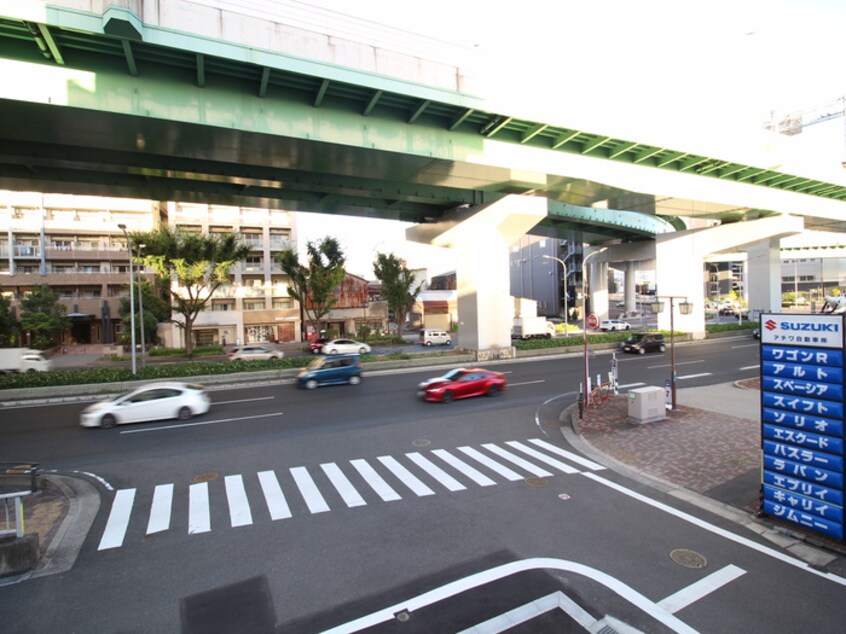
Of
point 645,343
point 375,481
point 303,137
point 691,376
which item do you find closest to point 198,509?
point 375,481

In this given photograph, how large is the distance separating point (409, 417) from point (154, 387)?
31.9 feet

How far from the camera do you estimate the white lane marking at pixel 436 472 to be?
10195 mm

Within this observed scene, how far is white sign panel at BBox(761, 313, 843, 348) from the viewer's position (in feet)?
24.4

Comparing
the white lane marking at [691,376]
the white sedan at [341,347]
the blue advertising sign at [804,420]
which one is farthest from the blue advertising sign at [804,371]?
the white sedan at [341,347]

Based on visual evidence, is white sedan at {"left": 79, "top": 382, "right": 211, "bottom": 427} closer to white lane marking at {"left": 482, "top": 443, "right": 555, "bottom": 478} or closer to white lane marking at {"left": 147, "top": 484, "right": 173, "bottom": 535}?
white lane marking at {"left": 147, "top": 484, "right": 173, "bottom": 535}

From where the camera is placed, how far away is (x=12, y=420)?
1734 centimetres

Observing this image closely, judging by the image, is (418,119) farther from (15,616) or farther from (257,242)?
(257,242)

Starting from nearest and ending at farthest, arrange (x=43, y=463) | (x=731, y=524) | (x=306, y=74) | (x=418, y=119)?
(x=731, y=524) < (x=43, y=463) < (x=306, y=74) < (x=418, y=119)

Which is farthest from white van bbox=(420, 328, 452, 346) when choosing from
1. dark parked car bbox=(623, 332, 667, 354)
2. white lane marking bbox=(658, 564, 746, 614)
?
white lane marking bbox=(658, 564, 746, 614)

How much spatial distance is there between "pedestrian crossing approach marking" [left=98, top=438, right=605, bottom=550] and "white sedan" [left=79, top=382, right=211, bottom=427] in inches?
272

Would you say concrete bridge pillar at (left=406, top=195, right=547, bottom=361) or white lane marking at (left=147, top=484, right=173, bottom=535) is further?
concrete bridge pillar at (left=406, top=195, right=547, bottom=361)

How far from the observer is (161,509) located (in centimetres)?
919

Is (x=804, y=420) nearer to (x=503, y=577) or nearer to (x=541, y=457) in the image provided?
(x=541, y=457)

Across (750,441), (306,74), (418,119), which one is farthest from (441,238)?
(750,441)
